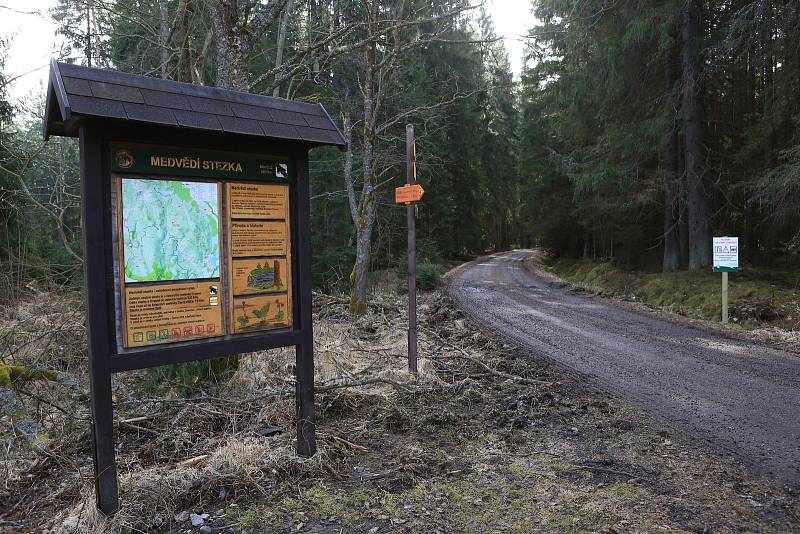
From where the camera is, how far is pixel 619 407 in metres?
5.49

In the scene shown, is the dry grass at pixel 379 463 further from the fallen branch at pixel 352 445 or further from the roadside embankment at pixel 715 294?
the roadside embankment at pixel 715 294

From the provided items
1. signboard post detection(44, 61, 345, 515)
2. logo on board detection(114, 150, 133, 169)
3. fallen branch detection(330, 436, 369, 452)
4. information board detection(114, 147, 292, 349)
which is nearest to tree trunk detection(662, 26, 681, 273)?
signboard post detection(44, 61, 345, 515)

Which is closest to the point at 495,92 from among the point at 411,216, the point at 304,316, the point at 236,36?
the point at 411,216

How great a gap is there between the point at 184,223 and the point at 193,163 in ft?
1.41

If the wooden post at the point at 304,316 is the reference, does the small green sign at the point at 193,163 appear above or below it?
above

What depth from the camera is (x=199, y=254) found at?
143 inches

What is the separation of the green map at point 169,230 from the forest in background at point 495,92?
9.09 ft

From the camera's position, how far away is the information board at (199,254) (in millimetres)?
3344

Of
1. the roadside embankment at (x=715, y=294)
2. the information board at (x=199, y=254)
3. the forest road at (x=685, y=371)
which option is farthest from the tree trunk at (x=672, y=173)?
the information board at (x=199, y=254)

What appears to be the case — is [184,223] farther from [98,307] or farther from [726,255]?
[726,255]

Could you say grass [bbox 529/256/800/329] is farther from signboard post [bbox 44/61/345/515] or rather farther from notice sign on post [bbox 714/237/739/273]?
signboard post [bbox 44/61/345/515]

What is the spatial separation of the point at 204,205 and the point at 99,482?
1.92 meters

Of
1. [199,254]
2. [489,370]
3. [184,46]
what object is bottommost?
[489,370]

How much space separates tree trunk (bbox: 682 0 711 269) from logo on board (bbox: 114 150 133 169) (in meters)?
16.0
